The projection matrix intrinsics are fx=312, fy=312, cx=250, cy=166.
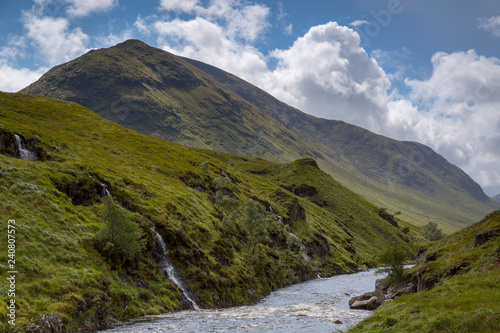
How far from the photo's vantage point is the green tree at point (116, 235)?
135 feet

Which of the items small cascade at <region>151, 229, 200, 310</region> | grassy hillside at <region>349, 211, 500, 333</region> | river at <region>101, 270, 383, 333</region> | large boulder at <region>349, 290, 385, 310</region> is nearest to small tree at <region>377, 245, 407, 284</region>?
large boulder at <region>349, 290, 385, 310</region>

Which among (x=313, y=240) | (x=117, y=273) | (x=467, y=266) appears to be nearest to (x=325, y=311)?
(x=467, y=266)

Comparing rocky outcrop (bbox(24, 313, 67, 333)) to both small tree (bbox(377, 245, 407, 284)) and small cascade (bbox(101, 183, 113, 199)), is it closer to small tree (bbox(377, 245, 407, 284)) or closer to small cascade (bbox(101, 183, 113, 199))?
small cascade (bbox(101, 183, 113, 199))

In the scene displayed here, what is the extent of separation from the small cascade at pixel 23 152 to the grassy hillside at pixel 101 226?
113 cm

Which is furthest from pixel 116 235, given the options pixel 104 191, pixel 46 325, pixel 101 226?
pixel 104 191

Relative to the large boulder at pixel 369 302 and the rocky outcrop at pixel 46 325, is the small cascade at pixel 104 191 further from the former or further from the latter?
the large boulder at pixel 369 302

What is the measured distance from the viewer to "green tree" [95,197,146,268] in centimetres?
4122

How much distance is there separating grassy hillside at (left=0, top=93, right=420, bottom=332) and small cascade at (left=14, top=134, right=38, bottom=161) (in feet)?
3.71

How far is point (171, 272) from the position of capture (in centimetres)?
4966

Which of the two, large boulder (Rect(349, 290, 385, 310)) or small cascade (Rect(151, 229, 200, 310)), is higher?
small cascade (Rect(151, 229, 200, 310))

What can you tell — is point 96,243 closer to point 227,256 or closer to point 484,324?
point 227,256

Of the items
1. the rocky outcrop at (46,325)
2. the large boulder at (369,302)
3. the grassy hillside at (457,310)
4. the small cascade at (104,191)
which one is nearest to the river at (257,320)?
the large boulder at (369,302)

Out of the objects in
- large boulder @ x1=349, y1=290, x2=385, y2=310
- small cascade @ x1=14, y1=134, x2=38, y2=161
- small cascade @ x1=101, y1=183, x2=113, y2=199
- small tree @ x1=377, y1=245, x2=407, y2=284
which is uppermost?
small cascade @ x1=14, y1=134, x2=38, y2=161

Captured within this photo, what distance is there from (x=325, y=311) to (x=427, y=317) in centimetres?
3285
